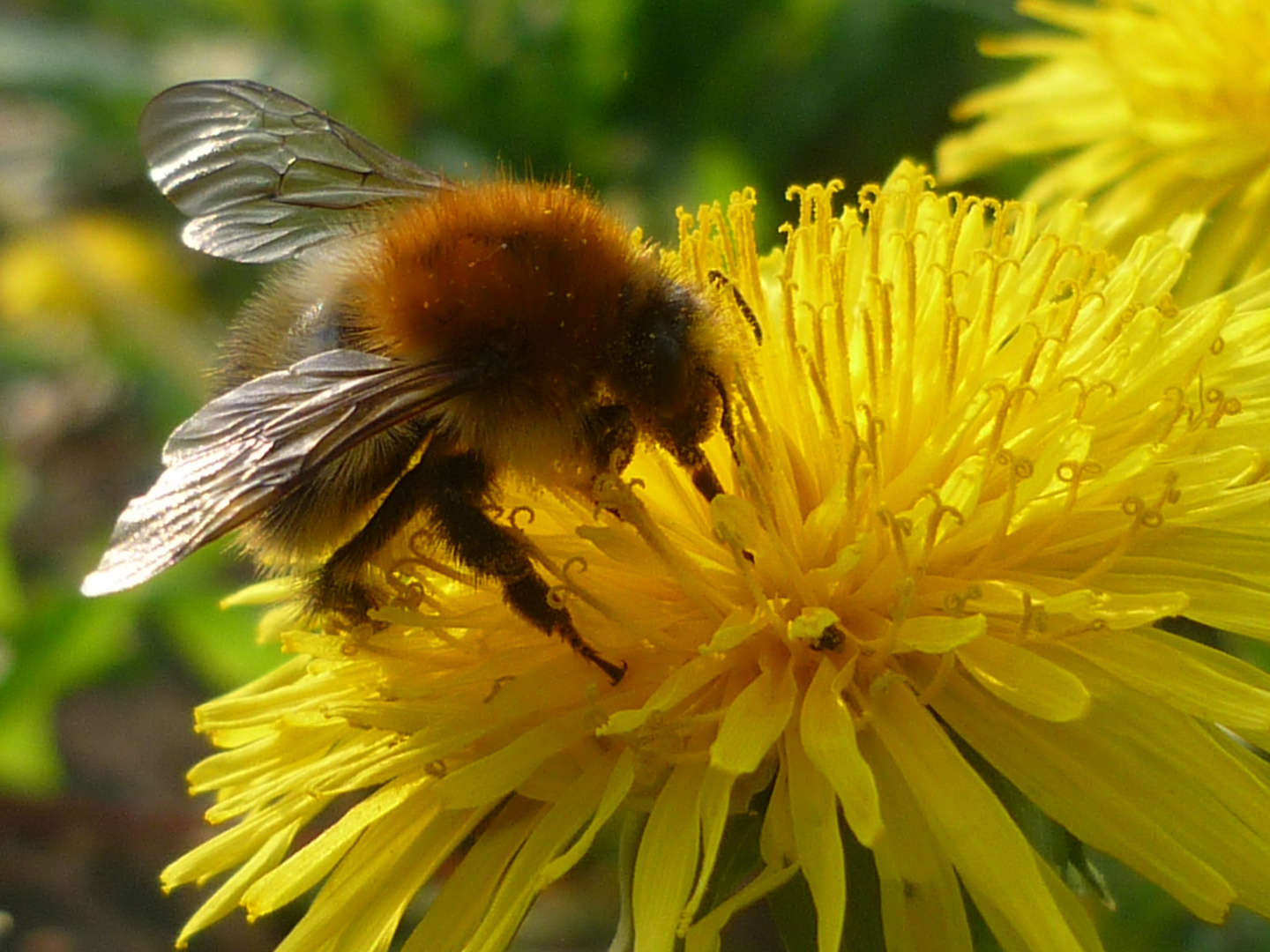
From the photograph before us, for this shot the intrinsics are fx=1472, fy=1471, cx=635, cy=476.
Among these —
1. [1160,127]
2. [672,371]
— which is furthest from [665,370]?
[1160,127]

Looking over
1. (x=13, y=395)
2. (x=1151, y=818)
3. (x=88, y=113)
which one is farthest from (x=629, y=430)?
(x=13, y=395)

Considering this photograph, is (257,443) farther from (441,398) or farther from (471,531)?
(471,531)

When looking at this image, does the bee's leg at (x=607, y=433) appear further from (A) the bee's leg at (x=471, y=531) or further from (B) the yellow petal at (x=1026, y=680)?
(B) the yellow petal at (x=1026, y=680)

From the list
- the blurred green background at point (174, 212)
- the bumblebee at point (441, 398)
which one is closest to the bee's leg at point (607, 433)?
the bumblebee at point (441, 398)

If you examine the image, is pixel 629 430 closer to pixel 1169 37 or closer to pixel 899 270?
pixel 899 270

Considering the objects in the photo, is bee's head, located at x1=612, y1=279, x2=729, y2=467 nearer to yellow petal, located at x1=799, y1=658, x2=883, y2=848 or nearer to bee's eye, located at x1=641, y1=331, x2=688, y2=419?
bee's eye, located at x1=641, y1=331, x2=688, y2=419

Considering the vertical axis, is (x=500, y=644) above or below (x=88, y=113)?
below
